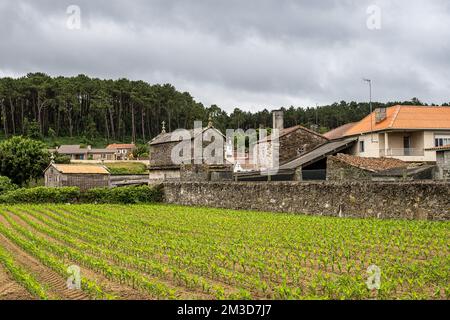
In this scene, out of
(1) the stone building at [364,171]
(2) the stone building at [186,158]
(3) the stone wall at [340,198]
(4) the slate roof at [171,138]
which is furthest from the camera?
(4) the slate roof at [171,138]

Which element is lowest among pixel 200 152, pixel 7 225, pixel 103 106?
pixel 7 225

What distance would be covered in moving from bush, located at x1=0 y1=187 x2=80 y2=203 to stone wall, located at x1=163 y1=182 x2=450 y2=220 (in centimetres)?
1288

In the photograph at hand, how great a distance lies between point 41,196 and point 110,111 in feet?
234

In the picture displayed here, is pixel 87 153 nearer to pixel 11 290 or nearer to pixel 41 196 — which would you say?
pixel 41 196

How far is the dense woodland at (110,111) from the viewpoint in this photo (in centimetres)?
11456

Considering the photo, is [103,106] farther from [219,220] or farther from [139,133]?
[219,220]

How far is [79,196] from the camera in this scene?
45875 mm

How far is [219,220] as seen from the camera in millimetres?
27328

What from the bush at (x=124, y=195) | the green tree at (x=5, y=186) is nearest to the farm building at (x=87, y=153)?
the green tree at (x=5, y=186)

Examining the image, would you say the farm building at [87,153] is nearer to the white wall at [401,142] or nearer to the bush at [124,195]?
the bush at [124,195]

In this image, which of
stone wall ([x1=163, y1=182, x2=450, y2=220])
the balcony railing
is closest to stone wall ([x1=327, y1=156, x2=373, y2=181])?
stone wall ([x1=163, y1=182, x2=450, y2=220])

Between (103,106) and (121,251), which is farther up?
(103,106)
